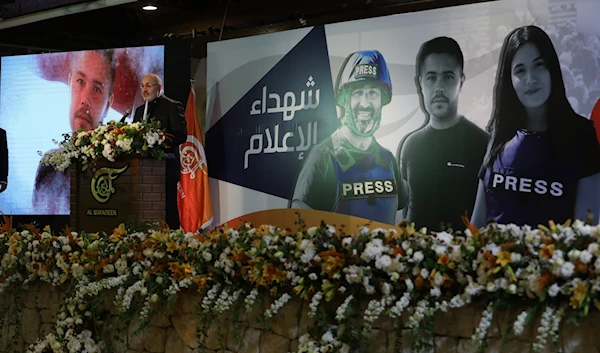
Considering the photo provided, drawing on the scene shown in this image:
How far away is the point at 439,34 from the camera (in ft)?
22.9

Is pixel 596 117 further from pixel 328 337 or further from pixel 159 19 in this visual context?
pixel 159 19

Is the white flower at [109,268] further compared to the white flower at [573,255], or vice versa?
the white flower at [109,268]

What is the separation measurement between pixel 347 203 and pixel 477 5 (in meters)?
2.24

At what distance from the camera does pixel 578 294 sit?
9.37 ft

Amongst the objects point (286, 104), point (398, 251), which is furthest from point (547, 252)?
point (286, 104)

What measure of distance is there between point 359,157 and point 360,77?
0.77 meters

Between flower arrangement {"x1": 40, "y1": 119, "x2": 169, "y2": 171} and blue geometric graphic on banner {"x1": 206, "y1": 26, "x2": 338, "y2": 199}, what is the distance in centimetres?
Result: 175

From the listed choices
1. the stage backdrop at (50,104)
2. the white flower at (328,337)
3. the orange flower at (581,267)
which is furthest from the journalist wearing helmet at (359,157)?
the orange flower at (581,267)

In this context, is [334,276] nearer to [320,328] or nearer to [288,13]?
[320,328]

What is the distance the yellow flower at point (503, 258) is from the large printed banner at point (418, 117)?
2760 millimetres

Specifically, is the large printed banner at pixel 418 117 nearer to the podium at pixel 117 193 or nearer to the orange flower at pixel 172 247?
the podium at pixel 117 193

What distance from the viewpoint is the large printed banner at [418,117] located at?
20.8ft

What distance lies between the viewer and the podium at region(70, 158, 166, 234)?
6.53 metres

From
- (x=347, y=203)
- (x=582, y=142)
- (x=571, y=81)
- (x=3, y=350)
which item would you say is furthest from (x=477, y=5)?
(x=3, y=350)
